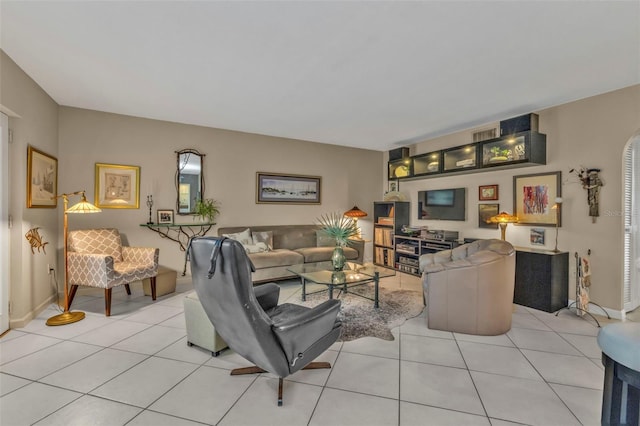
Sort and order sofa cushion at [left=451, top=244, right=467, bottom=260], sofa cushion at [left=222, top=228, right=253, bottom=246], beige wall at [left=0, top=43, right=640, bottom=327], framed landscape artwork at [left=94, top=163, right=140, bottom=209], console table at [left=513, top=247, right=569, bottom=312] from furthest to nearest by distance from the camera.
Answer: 1. sofa cushion at [left=222, top=228, right=253, bottom=246]
2. framed landscape artwork at [left=94, top=163, right=140, bottom=209]
3. sofa cushion at [left=451, top=244, right=467, bottom=260]
4. console table at [left=513, top=247, right=569, bottom=312]
5. beige wall at [left=0, top=43, right=640, bottom=327]

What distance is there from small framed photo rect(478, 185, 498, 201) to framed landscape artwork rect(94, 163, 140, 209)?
5.36m

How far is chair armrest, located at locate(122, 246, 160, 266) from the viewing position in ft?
12.7

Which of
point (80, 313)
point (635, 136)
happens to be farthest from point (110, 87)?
point (635, 136)

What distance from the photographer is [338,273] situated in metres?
3.80

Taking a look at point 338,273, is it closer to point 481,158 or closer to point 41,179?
point 481,158

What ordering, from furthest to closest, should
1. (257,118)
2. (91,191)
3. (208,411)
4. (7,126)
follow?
(257,118) < (91,191) < (7,126) < (208,411)

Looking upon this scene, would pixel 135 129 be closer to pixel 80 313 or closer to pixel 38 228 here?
pixel 38 228

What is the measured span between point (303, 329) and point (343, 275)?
1905 millimetres

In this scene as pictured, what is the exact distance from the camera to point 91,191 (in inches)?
163

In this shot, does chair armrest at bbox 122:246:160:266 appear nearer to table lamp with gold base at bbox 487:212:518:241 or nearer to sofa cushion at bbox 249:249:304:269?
sofa cushion at bbox 249:249:304:269

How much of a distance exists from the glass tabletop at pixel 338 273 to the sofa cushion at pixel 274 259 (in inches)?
24.6

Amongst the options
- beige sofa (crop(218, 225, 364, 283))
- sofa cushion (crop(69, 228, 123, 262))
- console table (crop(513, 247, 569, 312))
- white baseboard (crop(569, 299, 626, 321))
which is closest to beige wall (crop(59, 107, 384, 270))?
beige sofa (crop(218, 225, 364, 283))

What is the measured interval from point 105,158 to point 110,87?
1.32 meters

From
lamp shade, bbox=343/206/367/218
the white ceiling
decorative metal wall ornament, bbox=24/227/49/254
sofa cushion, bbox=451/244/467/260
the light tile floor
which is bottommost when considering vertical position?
the light tile floor
